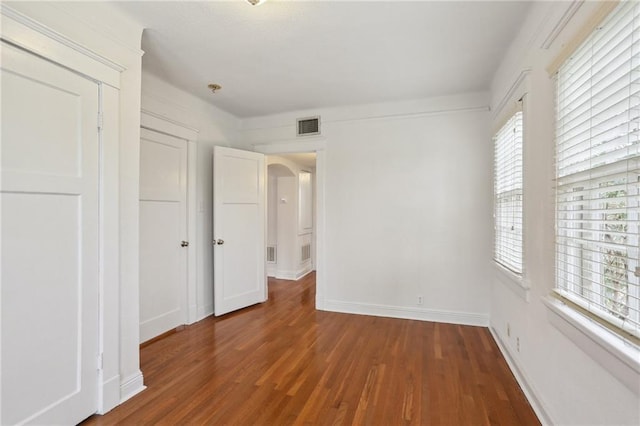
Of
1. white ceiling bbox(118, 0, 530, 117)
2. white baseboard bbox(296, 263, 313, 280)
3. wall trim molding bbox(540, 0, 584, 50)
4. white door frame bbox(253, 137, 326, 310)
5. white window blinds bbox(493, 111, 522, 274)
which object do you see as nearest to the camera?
wall trim molding bbox(540, 0, 584, 50)

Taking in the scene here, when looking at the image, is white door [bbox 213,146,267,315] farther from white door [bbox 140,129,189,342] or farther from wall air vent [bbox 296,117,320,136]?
wall air vent [bbox 296,117,320,136]

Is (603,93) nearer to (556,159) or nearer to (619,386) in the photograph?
(556,159)

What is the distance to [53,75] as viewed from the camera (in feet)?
5.47

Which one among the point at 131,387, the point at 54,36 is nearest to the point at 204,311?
the point at 131,387

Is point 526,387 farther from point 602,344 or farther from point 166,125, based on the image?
point 166,125

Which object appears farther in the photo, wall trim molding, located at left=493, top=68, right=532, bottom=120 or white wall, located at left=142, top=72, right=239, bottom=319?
white wall, located at left=142, top=72, right=239, bottom=319

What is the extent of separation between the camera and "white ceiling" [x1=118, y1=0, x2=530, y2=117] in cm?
202

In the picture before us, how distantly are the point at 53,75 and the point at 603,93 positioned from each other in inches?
107

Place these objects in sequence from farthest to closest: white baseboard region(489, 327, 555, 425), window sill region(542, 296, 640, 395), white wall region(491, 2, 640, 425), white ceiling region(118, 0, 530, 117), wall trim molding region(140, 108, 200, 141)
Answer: wall trim molding region(140, 108, 200, 141) < white ceiling region(118, 0, 530, 117) < white baseboard region(489, 327, 555, 425) < white wall region(491, 2, 640, 425) < window sill region(542, 296, 640, 395)

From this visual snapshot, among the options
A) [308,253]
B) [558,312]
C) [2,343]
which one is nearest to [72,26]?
[2,343]

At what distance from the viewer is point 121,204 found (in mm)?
2031

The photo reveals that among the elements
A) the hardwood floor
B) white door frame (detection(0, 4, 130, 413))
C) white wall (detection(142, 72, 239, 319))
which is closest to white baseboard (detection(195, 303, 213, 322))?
white wall (detection(142, 72, 239, 319))

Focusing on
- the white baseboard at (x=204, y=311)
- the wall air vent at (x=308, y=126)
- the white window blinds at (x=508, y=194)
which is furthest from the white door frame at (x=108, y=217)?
the white window blinds at (x=508, y=194)

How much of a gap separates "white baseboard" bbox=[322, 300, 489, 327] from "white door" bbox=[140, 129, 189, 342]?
72.5 inches
